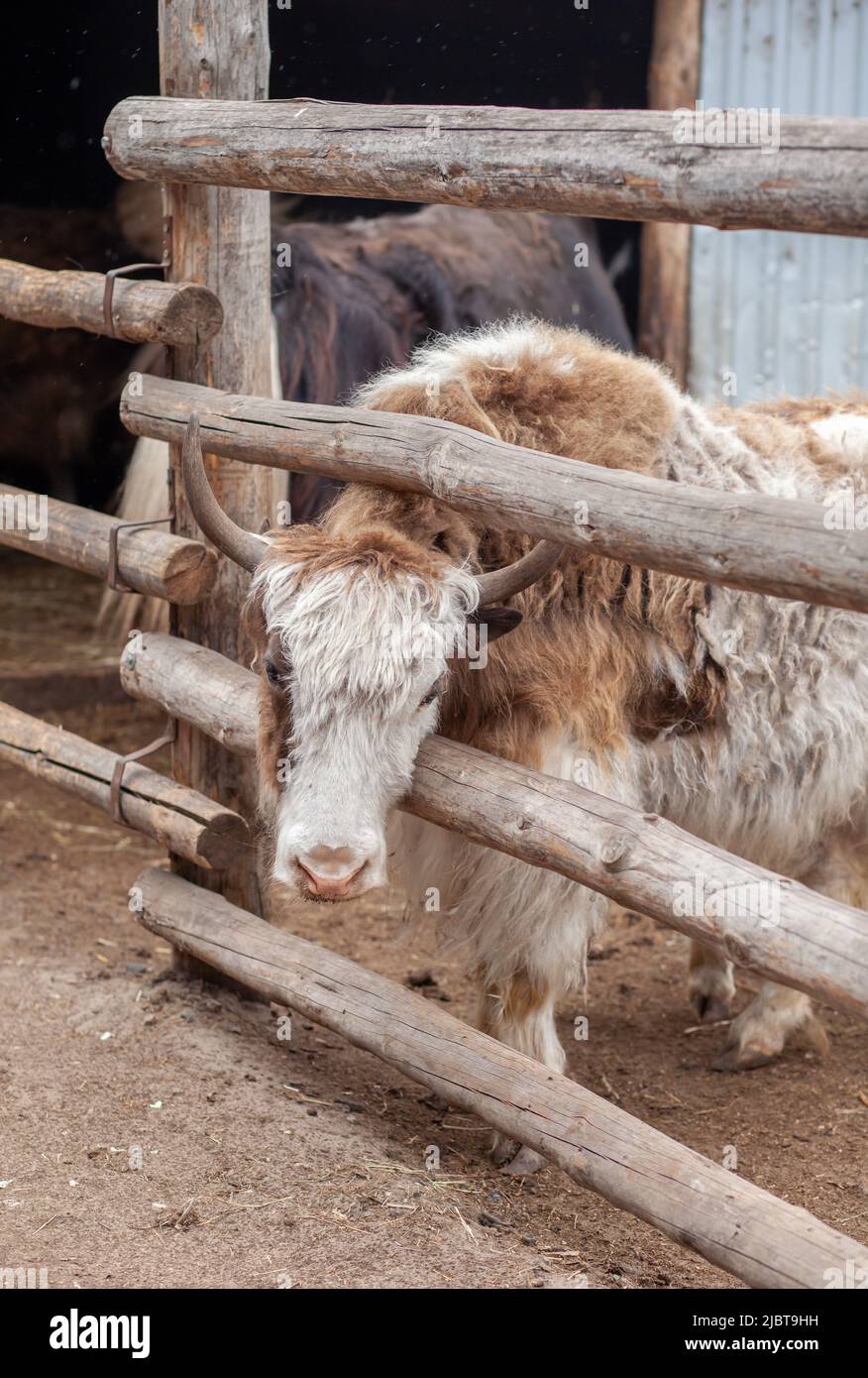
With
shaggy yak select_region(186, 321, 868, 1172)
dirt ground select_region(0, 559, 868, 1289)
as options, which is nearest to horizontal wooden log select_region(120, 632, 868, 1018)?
shaggy yak select_region(186, 321, 868, 1172)

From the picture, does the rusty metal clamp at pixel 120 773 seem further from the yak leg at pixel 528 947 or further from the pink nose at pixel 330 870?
the pink nose at pixel 330 870

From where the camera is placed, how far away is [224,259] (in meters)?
3.91

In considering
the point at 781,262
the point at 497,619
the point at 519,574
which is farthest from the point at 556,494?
the point at 781,262

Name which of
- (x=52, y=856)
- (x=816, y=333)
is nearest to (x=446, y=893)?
(x=52, y=856)

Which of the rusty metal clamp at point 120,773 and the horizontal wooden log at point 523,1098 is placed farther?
the rusty metal clamp at point 120,773

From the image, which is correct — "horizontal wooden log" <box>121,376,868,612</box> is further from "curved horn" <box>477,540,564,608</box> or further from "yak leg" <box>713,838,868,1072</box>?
"yak leg" <box>713,838,868,1072</box>

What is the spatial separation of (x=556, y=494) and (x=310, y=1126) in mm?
1708

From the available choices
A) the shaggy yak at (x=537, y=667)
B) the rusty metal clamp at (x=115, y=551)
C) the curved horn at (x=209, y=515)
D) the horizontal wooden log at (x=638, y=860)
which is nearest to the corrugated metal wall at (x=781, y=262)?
the shaggy yak at (x=537, y=667)

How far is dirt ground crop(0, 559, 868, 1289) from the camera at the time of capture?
2.97 meters

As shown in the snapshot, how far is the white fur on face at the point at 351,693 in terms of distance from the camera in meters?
2.96

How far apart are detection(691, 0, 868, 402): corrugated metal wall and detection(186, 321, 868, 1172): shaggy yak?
3.54m

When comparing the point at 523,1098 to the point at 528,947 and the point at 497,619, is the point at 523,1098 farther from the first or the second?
the point at 497,619

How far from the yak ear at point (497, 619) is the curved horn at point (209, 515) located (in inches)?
20.9

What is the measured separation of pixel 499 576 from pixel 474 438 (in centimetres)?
31
